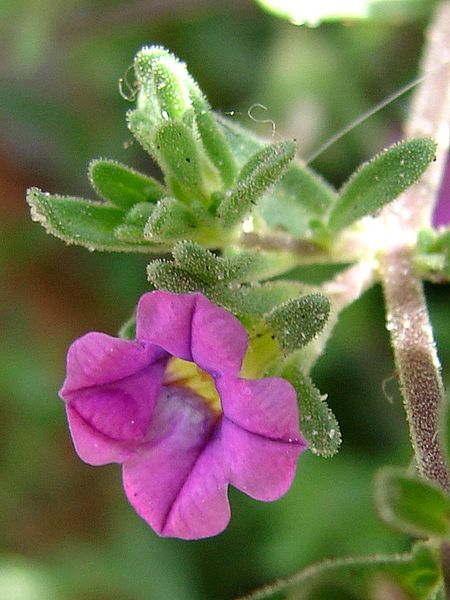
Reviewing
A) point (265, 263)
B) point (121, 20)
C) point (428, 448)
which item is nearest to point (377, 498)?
point (428, 448)

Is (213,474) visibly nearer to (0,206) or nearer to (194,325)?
(194,325)

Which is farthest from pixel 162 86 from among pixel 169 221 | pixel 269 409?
pixel 269 409

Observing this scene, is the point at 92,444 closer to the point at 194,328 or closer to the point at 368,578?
the point at 194,328

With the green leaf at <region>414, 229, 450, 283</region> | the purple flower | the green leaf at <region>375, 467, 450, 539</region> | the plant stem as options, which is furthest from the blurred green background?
the green leaf at <region>375, 467, 450, 539</region>

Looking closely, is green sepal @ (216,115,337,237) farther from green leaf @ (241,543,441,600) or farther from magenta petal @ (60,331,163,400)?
green leaf @ (241,543,441,600)

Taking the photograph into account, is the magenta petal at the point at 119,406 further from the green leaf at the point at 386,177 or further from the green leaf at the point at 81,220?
the green leaf at the point at 386,177
